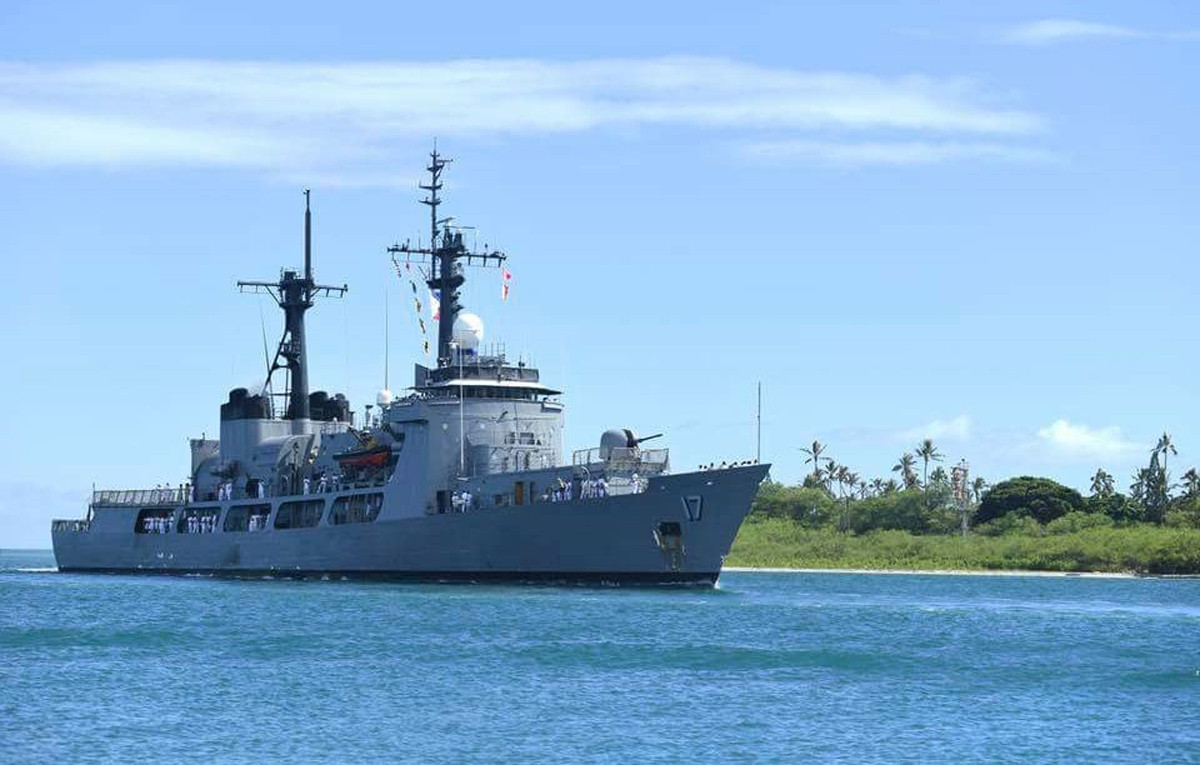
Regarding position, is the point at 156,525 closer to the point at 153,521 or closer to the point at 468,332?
the point at 153,521

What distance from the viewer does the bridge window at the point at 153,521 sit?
3169 inches

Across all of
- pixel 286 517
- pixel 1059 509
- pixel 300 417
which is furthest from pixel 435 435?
pixel 1059 509

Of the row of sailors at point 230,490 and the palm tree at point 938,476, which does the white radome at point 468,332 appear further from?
the palm tree at point 938,476

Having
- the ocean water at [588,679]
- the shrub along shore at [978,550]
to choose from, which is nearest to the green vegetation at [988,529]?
the shrub along shore at [978,550]

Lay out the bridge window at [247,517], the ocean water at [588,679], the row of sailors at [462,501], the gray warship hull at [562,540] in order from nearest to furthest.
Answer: the ocean water at [588,679], the gray warship hull at [562,540], the row of sailors at [462,501], the bridge window at [247,517]

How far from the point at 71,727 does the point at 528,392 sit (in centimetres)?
3399

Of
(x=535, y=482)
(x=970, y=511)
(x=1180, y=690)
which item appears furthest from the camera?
(x=970, y=511)

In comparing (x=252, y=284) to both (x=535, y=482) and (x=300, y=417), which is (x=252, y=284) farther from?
(x=535, y=482)

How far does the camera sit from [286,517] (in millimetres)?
70500

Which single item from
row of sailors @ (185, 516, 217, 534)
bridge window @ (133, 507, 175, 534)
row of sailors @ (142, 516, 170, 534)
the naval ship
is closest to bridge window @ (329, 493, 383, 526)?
the naval ship

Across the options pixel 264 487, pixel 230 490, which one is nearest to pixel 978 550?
pixel 264 487

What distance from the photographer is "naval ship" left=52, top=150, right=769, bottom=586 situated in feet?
185

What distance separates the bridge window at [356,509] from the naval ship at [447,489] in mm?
84

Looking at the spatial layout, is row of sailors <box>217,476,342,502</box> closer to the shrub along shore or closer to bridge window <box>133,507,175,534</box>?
bridge window <box>133,507,175,534</box>
